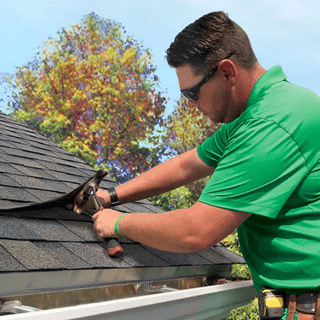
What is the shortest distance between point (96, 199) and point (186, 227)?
1204mm

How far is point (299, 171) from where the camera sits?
2072 millimetres

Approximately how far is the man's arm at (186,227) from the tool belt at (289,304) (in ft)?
1.54

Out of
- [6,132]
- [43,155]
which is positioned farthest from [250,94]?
[6,132]

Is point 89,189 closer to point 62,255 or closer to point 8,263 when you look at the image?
point 62,255

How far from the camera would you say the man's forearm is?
3156mm

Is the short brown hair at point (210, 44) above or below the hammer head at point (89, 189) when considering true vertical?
above

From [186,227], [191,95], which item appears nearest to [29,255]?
[186,227]

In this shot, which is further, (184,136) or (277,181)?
(184,136)

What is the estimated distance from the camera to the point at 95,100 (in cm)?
2709

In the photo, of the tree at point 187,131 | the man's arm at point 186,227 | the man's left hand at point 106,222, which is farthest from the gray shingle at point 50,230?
the tree at point 187,131

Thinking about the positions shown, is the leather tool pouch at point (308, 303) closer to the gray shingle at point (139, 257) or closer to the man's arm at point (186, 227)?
the man's arm at point (186, 227)

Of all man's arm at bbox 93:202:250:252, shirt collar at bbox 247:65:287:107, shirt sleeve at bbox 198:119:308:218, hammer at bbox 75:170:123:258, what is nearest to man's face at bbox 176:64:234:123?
shirt collar at bbox 247:65:287:107

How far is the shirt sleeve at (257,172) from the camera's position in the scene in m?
1.98

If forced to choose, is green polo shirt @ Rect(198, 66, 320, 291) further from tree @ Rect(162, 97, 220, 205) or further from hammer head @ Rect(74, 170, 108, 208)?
tree @ Rect(162, 97, 220, 205)
